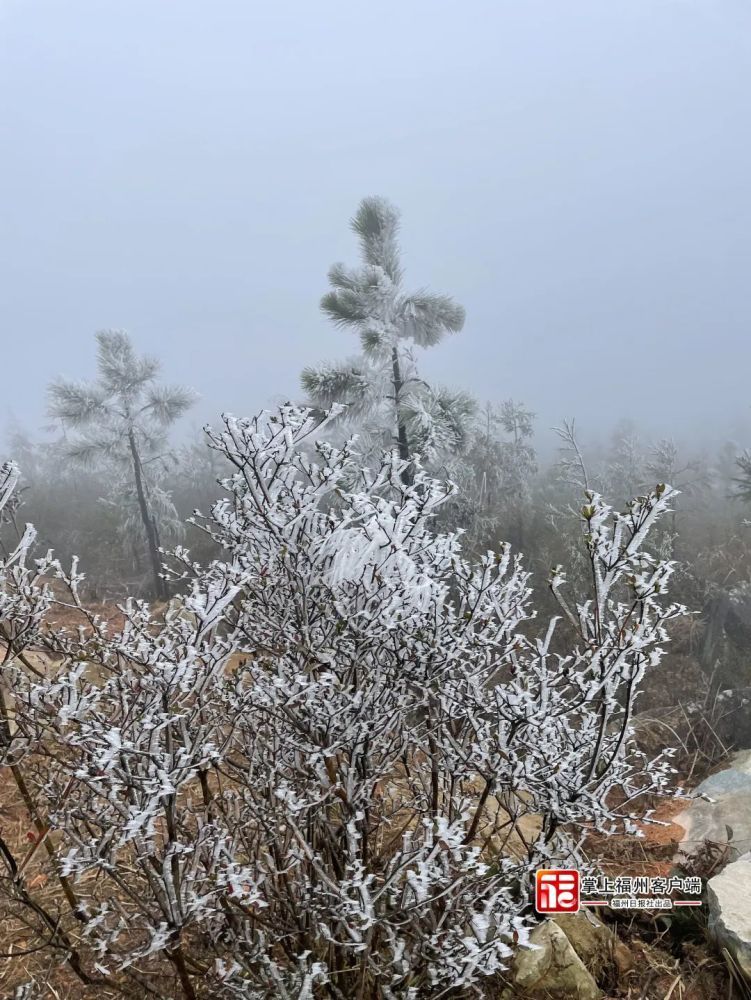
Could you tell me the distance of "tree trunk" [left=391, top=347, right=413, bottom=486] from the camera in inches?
358

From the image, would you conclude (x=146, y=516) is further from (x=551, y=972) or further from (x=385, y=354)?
(x=551, y=972)

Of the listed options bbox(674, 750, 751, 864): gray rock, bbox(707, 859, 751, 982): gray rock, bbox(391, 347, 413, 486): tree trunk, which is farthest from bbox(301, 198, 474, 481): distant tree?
bbox(707, 859, 751, 982): gray rock

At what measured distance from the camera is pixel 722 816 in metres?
5.45

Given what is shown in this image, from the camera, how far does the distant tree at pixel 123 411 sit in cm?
1383

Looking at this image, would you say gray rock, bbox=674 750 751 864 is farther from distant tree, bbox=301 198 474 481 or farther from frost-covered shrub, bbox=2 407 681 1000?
distant tree, bbox=301 198 474 481

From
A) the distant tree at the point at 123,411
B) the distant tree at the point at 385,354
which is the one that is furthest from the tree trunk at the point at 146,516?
the distant tree at the point at 385,354

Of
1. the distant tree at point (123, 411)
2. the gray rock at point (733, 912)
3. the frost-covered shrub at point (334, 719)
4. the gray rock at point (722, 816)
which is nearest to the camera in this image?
the frost-covered shrub at point (334, 719)

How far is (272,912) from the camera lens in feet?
8.55

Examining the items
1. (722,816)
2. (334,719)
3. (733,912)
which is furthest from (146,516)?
(733,912)

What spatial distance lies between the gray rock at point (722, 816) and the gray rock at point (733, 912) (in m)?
0.88

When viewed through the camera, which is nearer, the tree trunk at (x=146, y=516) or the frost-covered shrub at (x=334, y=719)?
the frost-covered shrub at (x=334, y=719)

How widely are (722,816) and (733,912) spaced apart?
7.88 feet

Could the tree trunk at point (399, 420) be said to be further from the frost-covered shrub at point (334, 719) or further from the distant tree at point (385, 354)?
the frost-covered shrub at point (334, 719)

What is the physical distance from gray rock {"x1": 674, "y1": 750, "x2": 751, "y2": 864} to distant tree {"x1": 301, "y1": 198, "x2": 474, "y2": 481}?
18.1ft
